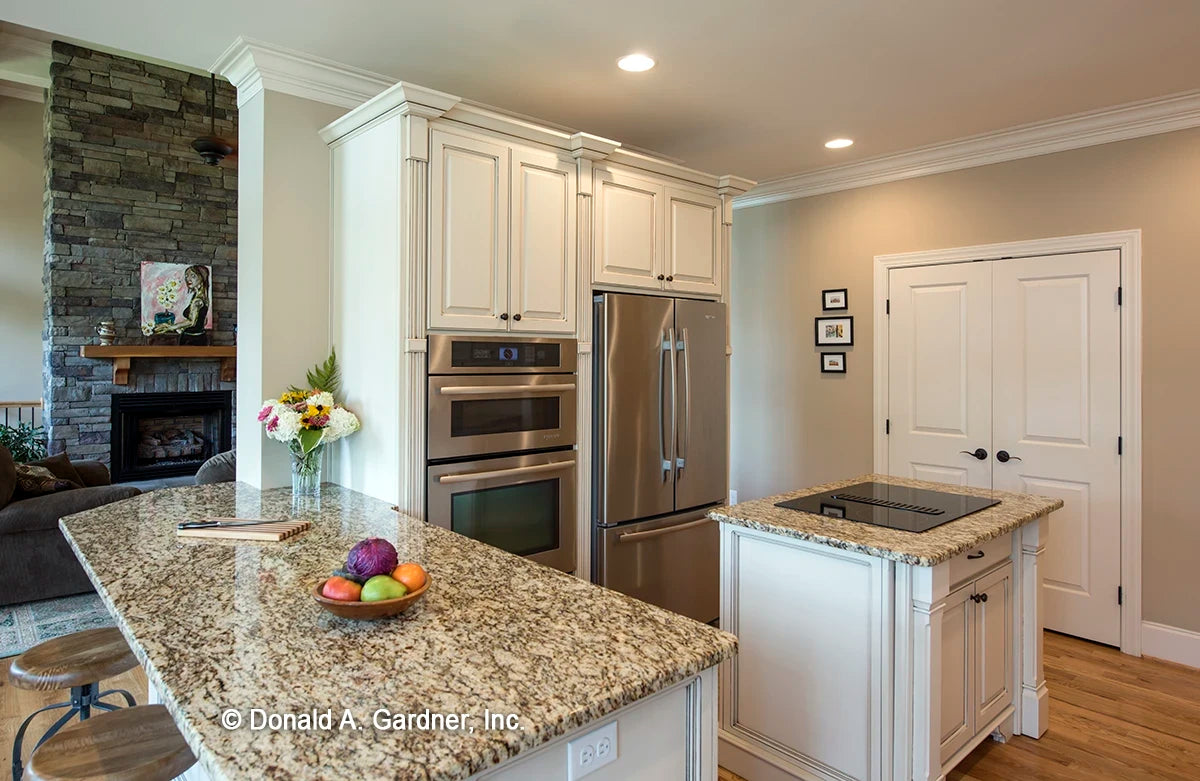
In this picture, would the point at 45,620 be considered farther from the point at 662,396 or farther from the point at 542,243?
the point at 662,396

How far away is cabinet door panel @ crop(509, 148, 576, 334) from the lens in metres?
2.74

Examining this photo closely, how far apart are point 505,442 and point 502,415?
0.35 feet

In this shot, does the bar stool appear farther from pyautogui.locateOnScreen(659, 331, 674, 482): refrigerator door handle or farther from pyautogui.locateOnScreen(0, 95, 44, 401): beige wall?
pyautogui.locateOnScreen(0, 95, 44, 401): beige wall

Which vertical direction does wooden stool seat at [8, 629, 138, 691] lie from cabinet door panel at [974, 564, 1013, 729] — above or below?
above

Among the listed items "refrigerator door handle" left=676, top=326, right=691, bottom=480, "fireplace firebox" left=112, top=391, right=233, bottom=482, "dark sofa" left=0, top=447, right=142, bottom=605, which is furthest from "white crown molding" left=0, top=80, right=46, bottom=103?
"refrigerator door handle" left=676, top=326, right=691, bottom=480

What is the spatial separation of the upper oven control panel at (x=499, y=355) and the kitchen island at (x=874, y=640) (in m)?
0.98

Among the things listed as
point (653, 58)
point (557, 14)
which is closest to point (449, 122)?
point (557, 14)

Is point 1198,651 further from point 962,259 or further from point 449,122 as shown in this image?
point 449,122

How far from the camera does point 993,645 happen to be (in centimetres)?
237

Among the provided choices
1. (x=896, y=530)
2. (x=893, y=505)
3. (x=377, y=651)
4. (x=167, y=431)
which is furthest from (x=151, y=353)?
(x=896, y=530)

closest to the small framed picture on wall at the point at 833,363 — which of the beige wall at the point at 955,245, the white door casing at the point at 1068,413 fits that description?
the beige wall at the point at 955,245

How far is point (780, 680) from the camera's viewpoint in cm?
223

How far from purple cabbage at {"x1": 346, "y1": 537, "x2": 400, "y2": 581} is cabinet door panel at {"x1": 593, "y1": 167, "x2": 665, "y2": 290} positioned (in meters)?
1.87

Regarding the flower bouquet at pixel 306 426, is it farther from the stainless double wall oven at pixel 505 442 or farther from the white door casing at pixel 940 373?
the white door casing at pixel 940 373
